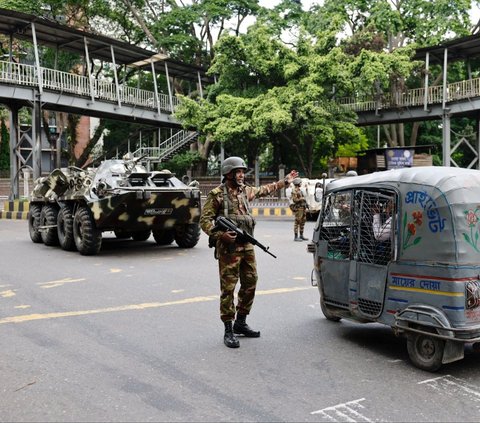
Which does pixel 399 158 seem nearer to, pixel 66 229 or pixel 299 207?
pixel 299 207

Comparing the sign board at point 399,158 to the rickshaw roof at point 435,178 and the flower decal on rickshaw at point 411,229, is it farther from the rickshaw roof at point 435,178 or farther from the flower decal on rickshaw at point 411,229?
the flower decal on rickshaw at point 411,229

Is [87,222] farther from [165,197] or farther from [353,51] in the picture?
[353,51]

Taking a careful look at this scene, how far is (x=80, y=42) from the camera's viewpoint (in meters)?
26.8

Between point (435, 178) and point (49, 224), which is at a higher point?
point (435, 178)

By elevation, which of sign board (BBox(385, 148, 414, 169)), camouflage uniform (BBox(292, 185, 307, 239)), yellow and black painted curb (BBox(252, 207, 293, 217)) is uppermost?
sign board (BBox(385, 148, 414, 169))

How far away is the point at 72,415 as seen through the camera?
383 cm

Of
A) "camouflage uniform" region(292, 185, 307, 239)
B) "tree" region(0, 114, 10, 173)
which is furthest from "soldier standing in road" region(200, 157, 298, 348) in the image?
"tree" region(0, 114, 10, 173)

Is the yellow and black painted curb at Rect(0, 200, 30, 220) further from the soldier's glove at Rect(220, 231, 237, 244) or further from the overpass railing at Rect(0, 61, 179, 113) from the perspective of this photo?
the soldier's glove at Rect(220, 231, 237, 244)

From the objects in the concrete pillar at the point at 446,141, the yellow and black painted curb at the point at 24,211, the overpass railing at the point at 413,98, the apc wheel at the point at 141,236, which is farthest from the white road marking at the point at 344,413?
the concrete pillar at the point at 446,141

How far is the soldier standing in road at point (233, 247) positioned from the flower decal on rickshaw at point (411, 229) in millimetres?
1291

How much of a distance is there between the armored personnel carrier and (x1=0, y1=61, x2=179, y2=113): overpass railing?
1054 cm

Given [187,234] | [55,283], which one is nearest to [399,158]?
[187,234]

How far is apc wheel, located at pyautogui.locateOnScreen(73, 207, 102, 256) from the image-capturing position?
1187 centimetres

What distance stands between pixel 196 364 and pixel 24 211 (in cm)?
2057
